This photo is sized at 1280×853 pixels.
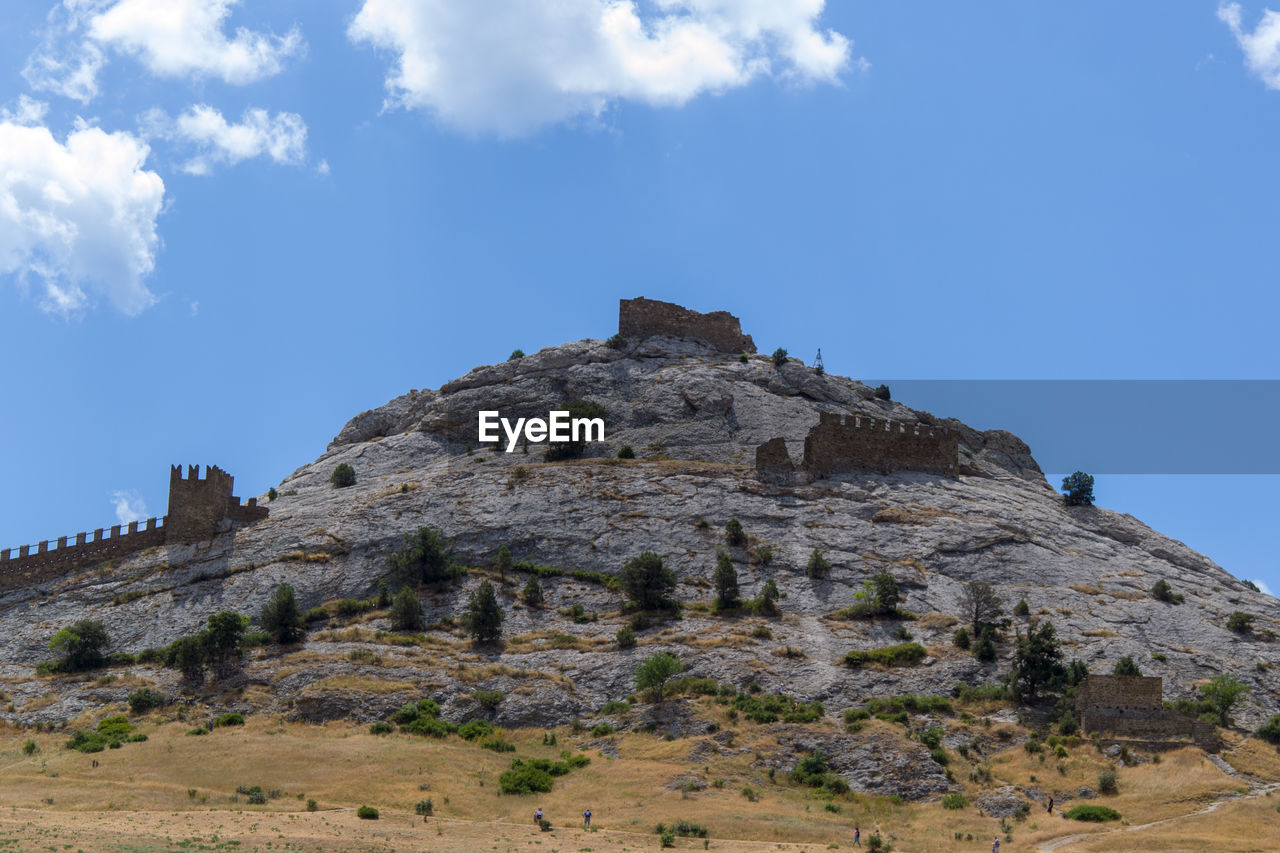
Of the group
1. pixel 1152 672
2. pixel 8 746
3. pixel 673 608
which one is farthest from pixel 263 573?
pixel 1152 672

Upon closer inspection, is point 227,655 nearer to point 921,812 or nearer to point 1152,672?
point 921,812

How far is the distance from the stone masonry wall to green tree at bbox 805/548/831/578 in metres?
13.2

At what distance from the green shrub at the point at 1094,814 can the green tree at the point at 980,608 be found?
1639cm

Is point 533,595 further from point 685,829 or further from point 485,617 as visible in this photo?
point 685,829

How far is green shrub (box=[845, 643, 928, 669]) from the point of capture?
62.8 meters

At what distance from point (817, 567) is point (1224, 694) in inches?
896

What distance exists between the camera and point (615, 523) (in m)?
78.7

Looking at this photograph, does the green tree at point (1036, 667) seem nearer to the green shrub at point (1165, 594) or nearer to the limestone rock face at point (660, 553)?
the limestone rock face at point (660, 553)

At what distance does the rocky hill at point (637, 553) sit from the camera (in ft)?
204

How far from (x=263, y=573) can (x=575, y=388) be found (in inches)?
1278

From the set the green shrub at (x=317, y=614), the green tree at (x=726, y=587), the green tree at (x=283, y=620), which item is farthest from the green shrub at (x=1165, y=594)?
the green tree at (x=283, y=620)

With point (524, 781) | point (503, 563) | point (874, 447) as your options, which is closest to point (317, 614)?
point (503, 563)

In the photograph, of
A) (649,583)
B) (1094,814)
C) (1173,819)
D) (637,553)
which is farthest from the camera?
(637,553)

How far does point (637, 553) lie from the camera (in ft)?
247
